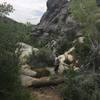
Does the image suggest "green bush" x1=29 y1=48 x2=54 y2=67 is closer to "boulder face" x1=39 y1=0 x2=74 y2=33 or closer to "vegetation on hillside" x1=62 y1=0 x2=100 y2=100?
"vegetation on hillside" x1=62 y1=0 x2=100 y2=100

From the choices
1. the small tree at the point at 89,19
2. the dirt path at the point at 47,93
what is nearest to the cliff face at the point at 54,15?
the small tree at the point at 89,19

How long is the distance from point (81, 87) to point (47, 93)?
8.03ft

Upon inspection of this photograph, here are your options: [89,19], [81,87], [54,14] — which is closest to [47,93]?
[81,87]

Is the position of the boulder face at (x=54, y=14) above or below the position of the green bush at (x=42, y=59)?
above

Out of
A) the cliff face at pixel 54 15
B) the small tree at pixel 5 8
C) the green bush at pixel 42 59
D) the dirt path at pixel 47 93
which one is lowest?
the dirt path at pixel 47 93

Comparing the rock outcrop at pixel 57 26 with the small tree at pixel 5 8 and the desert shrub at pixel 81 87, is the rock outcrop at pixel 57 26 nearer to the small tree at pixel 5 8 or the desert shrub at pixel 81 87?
the desert shrub at pixel 81 87

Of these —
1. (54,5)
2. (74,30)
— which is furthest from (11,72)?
(54,5)

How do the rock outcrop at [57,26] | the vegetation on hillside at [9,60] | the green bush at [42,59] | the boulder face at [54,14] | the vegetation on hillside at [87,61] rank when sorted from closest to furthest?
1. the vegetation on hillside at [9,60]
2. the vegetation on hillside at [87,61]
3. the green bush at [42,59]
4. the rock outcrop at [57,26]
5. the boulder face at [54,14]

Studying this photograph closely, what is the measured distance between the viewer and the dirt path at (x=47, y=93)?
16.9 meters

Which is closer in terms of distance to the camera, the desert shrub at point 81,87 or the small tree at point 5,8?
the small tree at point 5,8

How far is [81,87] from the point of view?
16.2 meters

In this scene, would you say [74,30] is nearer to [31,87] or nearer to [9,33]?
[31,87]

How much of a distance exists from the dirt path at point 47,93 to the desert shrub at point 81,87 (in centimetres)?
82

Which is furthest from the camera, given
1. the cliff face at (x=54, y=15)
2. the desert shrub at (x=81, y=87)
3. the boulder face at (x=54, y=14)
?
the boulder face at (x=54, y=14)
